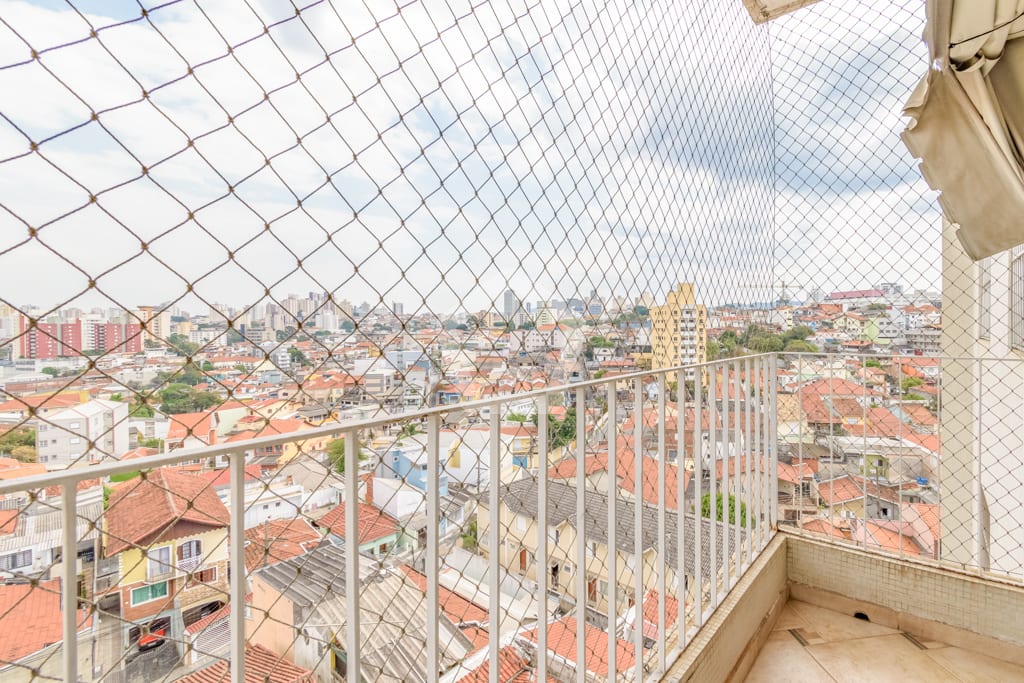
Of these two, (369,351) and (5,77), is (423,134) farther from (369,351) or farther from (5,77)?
(5,77)

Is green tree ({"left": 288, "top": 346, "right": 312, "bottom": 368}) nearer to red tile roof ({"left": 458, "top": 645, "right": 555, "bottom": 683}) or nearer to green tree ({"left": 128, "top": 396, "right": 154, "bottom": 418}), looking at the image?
green tree ({"left": 128, "top": 396, "right": 154, "bottom": 418})

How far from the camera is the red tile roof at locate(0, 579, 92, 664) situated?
19.3 inches

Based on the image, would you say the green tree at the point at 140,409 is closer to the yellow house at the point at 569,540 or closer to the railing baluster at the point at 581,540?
the yellow house at the point at 569,540

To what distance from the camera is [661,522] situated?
5.07 ft

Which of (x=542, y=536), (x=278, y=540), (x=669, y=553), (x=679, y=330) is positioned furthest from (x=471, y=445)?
(x=679, y=330)

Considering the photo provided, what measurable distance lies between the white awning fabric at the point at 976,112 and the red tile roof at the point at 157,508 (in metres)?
1.58

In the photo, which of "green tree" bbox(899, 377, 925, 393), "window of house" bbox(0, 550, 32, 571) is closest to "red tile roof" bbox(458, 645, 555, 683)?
"window of house" bbox(0, 550, 32, 571)

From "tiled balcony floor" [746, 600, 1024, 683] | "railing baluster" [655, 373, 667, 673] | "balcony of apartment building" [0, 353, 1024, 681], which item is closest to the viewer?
"balcony of apartment building" [0, 353, 1024, 681]

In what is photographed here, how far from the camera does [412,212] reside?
987mm

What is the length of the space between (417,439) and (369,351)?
180mm

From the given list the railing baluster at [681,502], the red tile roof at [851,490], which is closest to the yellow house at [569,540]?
the railing baluster at [681,502]

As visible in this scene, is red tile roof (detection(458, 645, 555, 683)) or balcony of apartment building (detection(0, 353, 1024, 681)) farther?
red tile roof (detection(458, 645, 555, 683))

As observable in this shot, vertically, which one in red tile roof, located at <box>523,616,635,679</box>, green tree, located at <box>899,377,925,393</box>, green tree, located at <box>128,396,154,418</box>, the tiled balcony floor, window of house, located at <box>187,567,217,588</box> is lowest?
the tiled balcony floor

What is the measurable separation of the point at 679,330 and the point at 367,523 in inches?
58.4
